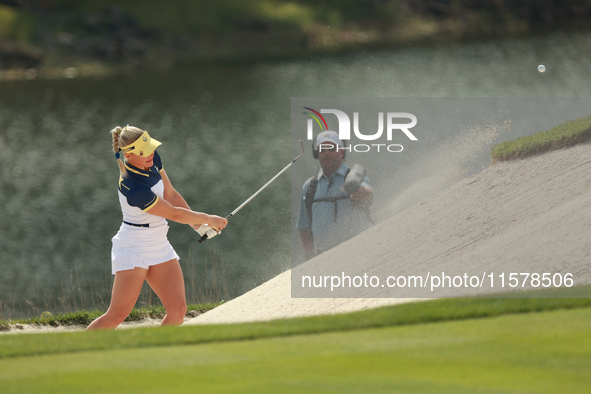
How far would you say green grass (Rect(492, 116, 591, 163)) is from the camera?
9484 mm

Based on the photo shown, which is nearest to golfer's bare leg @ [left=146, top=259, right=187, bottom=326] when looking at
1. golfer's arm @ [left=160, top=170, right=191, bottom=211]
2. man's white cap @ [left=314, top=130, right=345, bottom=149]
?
golfer's arm @ [left=160, top=170, right=191, bottom=211]

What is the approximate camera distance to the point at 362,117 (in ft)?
26.7

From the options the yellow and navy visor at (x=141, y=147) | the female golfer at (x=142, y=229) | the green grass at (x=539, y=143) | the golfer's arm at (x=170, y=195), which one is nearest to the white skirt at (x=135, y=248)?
the female golfer at (x=142, y=229)

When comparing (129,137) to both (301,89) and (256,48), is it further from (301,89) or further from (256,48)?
(256,48)

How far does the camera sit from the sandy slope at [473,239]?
24.2 feet

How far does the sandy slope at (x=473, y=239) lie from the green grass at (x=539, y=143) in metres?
0.14

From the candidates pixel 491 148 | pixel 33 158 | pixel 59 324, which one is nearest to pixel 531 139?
pixel 491 148

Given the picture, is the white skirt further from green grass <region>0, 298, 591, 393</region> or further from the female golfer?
green grass <region>0, 298, 591, 393</region>

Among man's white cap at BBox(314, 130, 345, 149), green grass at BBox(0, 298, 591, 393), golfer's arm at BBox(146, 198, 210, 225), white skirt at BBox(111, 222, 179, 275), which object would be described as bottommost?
green grass at BBox(0, 298, 591, 393)

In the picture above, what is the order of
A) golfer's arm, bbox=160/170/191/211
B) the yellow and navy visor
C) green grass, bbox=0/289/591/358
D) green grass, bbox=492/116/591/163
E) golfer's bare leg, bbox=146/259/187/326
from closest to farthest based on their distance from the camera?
green grass, bbox=0/289/591/358 → the yellow and navy visor → golfer's bare leg, bbox=146/259/187/326 → golfer's arm, bbox=160/170/191/211 → green grass, bbox=492/116/591/163

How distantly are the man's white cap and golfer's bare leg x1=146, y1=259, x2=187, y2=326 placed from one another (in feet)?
6.98

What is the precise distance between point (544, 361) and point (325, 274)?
411cm

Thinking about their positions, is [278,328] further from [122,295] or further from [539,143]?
[539,143]

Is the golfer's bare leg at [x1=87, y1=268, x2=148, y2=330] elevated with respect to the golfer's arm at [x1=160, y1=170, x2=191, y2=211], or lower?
lower
